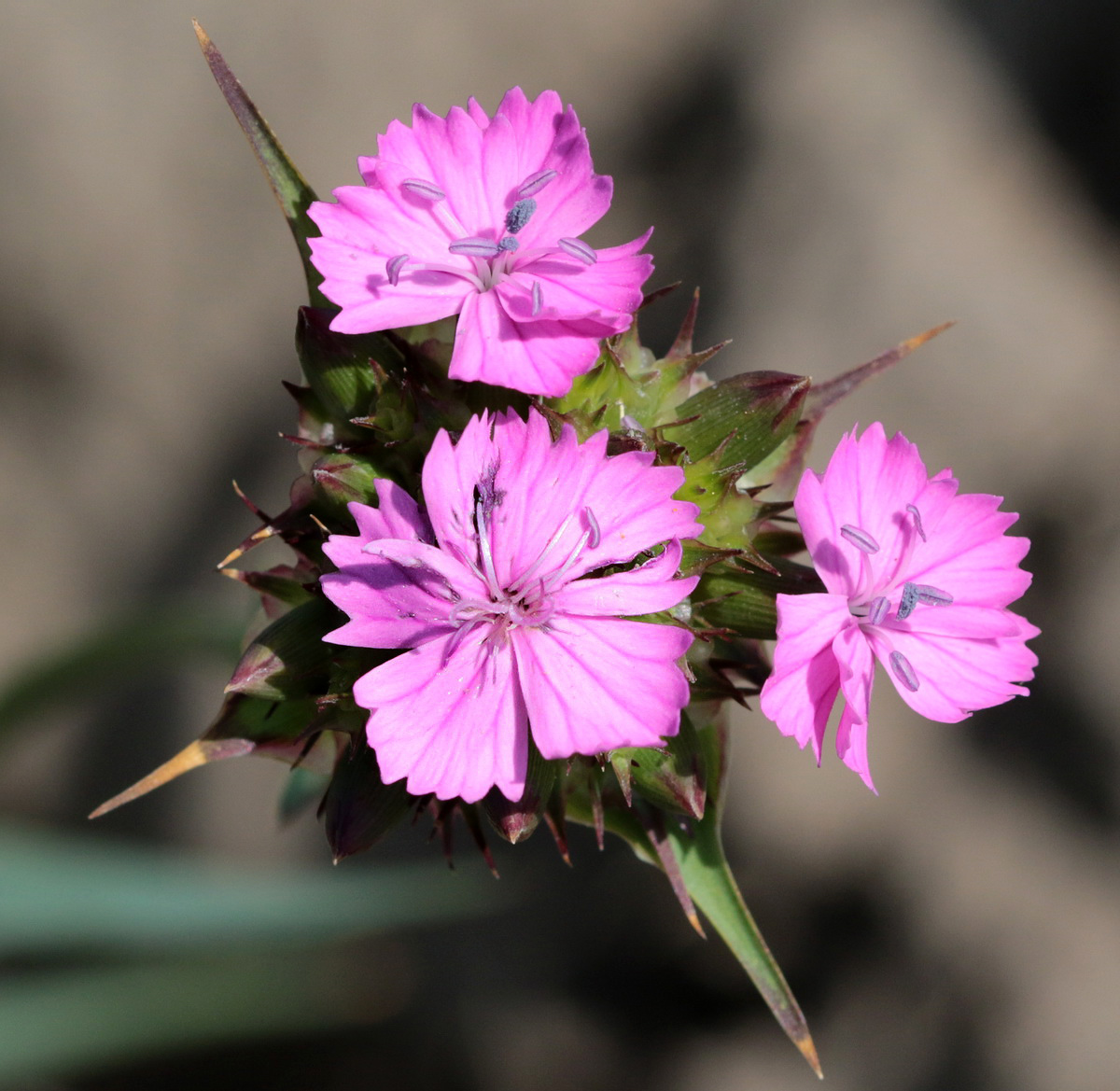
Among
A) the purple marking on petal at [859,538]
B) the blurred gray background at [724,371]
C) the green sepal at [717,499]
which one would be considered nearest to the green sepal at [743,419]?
the green sepal at [717,499]

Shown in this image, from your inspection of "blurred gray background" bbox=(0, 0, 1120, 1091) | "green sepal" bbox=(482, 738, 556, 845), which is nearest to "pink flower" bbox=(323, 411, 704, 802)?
"green sepal" bbox=(482, 738, 556, 845)

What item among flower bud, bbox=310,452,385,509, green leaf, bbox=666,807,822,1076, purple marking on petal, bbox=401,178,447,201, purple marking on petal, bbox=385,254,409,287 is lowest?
green leaf, bbox=666,807,822,1076

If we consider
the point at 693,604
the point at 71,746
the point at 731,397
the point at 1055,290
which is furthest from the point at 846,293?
the point at 71,746

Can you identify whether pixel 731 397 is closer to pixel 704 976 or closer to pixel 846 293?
pixel 846 293

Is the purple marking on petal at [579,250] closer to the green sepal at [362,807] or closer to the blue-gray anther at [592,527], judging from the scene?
the blue-gray anther at [592,527]

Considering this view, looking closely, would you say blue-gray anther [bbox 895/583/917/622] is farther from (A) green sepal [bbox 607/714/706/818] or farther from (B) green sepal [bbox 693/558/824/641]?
(A) green sepal [bbox 607/714/706/818]

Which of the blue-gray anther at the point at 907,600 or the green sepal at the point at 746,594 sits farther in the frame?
the green sepal at the point at 746,594
